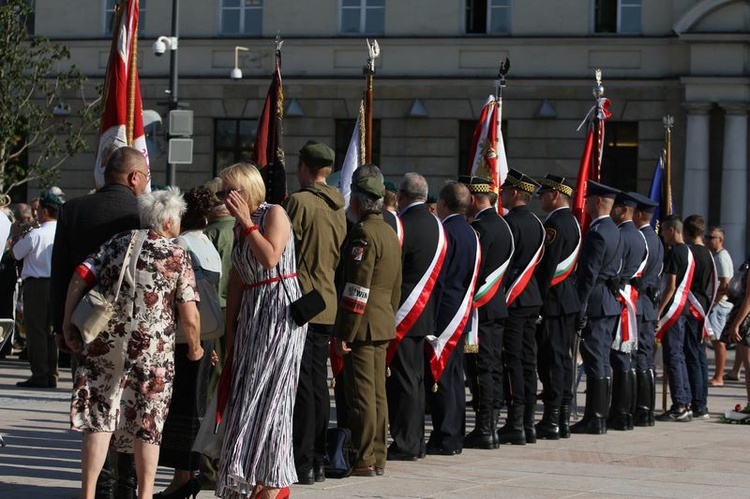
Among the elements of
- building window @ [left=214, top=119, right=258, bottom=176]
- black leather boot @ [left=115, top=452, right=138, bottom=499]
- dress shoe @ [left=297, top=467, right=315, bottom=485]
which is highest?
building window @ [left=214, top=119, right=258, bottom=176]

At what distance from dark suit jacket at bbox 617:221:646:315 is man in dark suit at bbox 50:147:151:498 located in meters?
6.19

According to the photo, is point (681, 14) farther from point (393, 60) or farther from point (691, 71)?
point (393, 60)

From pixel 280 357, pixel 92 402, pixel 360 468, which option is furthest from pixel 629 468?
pixel 92 402

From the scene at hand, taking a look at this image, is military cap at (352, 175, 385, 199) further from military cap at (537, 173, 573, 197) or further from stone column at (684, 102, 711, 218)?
stone column at (684, 102, 711, 218)

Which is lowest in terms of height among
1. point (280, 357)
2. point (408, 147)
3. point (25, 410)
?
point (25, 410)

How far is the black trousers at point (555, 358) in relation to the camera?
42.7 feet

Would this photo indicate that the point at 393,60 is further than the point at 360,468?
Yes

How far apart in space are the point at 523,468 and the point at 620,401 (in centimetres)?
316

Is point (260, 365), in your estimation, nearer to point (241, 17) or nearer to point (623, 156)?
point (623, 156)

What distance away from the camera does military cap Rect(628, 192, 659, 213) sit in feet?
46.7

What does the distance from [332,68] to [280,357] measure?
24.1 m

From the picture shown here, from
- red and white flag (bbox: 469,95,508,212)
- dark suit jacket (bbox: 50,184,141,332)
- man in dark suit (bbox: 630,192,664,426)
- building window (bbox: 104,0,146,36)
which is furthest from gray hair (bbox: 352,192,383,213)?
building window (bbox: 104,0,146,36)

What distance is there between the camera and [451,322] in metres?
11.6

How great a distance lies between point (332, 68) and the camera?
106 ft
